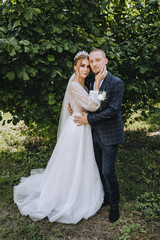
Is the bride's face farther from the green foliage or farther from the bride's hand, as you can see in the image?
the bride's hand

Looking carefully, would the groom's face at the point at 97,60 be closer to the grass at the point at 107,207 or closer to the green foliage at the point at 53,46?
the green foliage at the point at 53,46

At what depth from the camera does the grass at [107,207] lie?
2875 mm

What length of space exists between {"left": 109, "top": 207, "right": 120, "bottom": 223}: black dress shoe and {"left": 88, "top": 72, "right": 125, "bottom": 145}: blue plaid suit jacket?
3.29 feet

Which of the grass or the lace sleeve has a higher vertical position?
the lace sleeve

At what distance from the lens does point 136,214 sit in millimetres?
3209

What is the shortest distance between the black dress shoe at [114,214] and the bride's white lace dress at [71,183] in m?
0.23

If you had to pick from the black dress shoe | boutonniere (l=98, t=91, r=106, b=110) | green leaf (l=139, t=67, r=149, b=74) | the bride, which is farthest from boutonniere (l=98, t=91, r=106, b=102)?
the black dress shoe

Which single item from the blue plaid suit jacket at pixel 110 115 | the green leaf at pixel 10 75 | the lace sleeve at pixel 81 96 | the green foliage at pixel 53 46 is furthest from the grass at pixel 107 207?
the green leaf at pixel 10 75

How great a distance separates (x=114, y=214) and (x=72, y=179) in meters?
0.78

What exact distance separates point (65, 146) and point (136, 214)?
1.45 meters

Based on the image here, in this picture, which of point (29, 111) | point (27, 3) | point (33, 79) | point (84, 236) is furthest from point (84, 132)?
point (27, 3)

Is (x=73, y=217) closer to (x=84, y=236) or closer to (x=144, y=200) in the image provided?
(x=84, y=236)

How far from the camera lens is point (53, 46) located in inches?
108

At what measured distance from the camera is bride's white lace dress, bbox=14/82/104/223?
3135 millimetres
